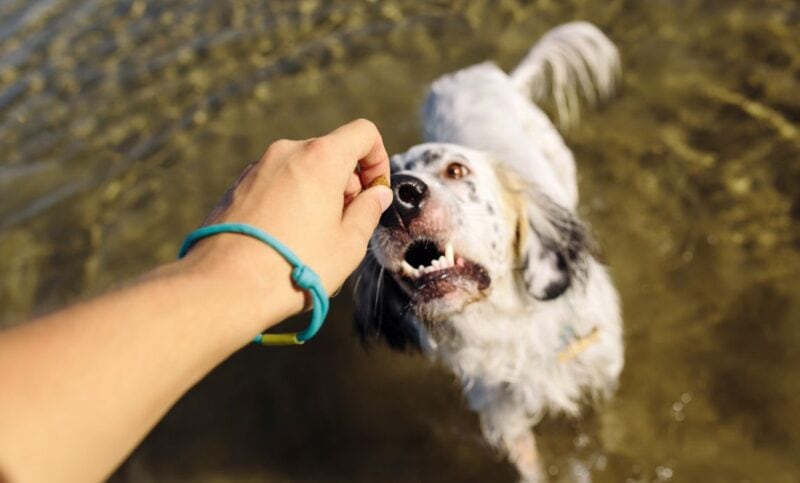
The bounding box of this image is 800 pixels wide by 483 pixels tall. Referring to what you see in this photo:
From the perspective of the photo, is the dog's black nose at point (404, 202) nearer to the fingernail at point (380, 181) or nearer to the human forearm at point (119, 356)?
the fingernail at point (380, 181)

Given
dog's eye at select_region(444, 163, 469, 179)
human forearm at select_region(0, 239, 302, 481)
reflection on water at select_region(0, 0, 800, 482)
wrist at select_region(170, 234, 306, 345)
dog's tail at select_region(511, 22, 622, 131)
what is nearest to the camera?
human forearm at select_region(0, 239, 302, 481)

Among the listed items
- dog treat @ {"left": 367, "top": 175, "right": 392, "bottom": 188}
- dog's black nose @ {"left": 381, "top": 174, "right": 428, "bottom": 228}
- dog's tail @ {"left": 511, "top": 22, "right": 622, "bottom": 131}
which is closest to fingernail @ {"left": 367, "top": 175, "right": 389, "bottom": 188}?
dog treat @ {"left": 367, "top": 175, "right": 392, "bottom": 188}

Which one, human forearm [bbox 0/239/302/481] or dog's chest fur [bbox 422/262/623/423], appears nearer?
human forearm [bbox 0/239/302/481]

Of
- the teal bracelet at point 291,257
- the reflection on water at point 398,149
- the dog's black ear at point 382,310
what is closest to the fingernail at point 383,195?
the teal bracelet at point 291,257

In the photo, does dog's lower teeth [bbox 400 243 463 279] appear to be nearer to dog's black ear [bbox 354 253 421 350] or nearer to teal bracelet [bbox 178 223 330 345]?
dog's black ear [bbox 354 253 421 350]

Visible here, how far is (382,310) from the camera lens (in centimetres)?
284

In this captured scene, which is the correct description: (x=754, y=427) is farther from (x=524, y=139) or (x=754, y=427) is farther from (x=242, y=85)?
(x=242, y=85)

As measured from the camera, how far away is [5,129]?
523 cm

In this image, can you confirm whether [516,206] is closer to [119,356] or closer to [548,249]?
[548,249]

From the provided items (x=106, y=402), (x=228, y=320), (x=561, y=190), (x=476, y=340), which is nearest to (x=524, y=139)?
(x=561, y=190)

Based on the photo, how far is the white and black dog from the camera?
2361 mm

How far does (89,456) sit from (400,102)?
4.14 m

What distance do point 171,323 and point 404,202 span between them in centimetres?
114

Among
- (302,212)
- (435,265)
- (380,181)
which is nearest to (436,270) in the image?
(435,265)
